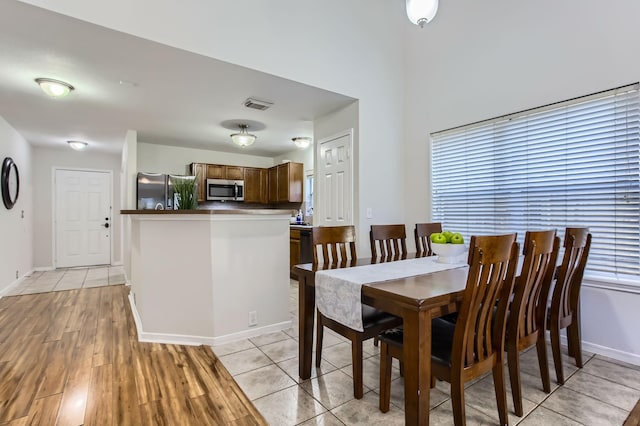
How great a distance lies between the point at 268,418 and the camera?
5.77 ft

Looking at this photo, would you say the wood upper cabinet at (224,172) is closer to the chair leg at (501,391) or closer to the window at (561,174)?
the window at (561,174)

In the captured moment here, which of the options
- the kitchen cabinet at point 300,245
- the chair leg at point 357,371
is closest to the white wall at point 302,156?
the kitchen cabinet at point 300,245

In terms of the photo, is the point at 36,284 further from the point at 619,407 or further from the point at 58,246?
the point at 619,407

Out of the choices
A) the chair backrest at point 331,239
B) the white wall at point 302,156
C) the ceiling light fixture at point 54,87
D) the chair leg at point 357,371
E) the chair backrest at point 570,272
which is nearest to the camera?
the chair leg at point 357,371

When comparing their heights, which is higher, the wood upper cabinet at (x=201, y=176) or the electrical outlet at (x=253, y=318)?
the wood upper cabinet at (x=201, y=176)

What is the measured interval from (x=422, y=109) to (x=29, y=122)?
5409 mm

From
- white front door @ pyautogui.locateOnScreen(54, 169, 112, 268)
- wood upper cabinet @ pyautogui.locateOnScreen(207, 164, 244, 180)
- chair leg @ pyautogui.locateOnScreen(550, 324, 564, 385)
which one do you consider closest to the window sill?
chair leg @ pyautogui.locateOnScreen(550, 324, 564, 385)

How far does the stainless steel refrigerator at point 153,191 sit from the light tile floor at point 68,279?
144 centimetres

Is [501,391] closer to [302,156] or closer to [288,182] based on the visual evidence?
[288,182]

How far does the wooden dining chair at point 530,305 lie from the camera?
164 centimetres

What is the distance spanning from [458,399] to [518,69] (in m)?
2.89

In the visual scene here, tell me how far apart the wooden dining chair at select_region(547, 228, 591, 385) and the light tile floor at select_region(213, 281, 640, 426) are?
0.56 ft

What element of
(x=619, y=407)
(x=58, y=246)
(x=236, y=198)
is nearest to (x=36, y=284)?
(x=58, y=246)

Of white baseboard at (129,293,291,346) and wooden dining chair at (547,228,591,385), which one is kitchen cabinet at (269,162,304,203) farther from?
wooden dining chair at (547,228,591,385)
